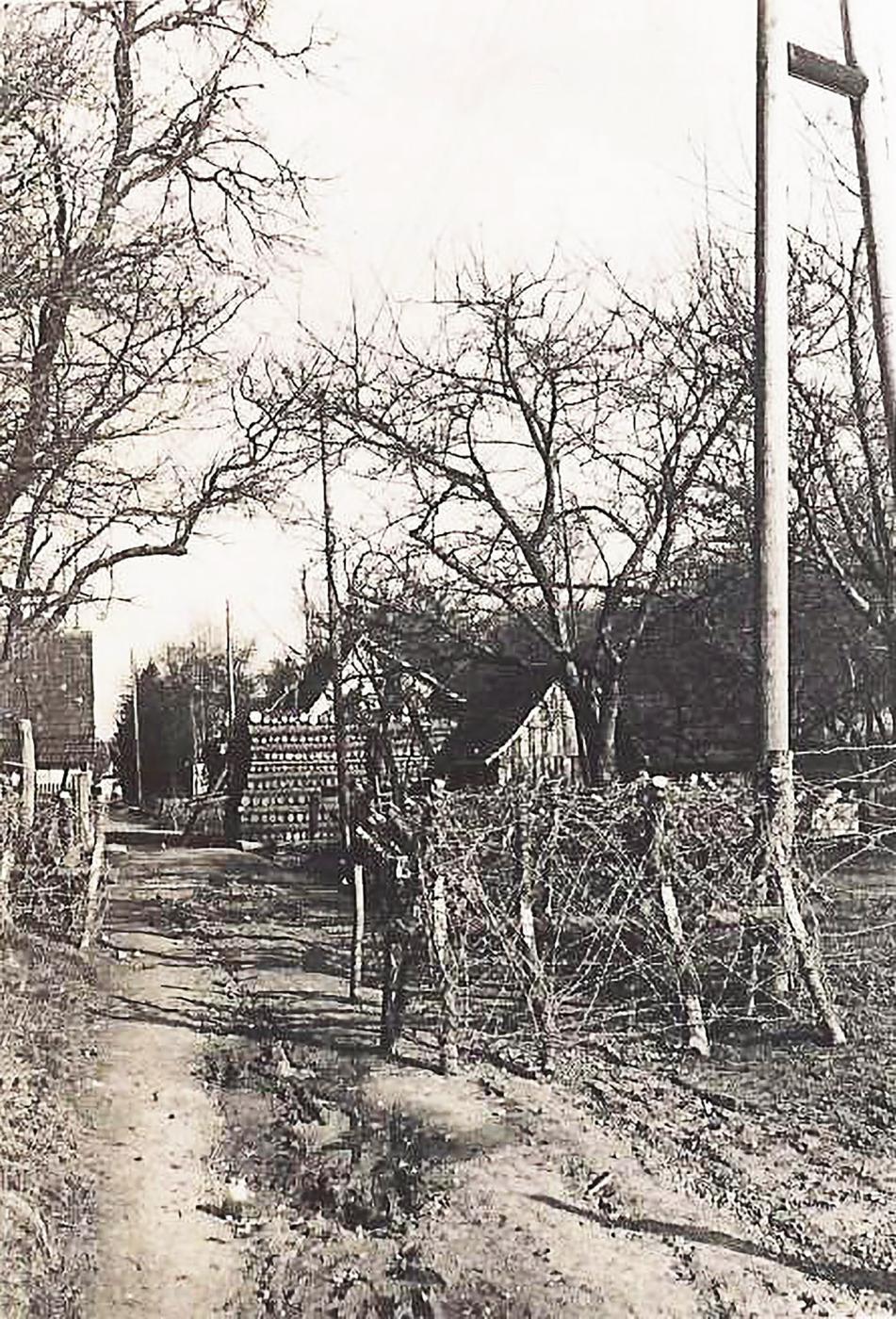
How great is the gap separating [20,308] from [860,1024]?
7.27 m

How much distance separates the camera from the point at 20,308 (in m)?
9.20

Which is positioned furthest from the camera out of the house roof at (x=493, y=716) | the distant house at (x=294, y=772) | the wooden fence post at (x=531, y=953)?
the distant house at (x=294, y=772)

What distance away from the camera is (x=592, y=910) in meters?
8.72

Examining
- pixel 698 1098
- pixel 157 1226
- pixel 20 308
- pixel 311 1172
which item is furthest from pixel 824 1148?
pixel 20 308

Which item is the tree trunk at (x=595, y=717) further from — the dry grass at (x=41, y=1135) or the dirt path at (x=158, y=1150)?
the dry grass at (x=41, y=1135)

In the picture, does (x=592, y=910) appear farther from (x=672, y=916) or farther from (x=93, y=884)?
(x=93, y=884)

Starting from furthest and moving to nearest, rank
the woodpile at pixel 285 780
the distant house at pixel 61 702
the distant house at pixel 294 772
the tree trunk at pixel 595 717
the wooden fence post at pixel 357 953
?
the distant house at pixel 61 702
the woodpile at pixel 285 780
the distant house at pixel 294 772
the tree trunk at pixel 595 717
the wooden fence post at pixel 357 953

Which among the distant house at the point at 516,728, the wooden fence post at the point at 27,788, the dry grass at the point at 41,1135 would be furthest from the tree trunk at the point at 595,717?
the dry grass at the point at 41,1135

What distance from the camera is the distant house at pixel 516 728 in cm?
2264

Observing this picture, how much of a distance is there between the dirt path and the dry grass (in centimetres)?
13

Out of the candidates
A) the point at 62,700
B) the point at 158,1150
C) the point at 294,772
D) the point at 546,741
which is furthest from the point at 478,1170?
the point at 62,700

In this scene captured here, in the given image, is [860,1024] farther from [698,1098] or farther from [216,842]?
[216,842]

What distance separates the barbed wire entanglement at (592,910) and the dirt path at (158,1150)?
1.52 metres

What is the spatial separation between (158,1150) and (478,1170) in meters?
1.60
